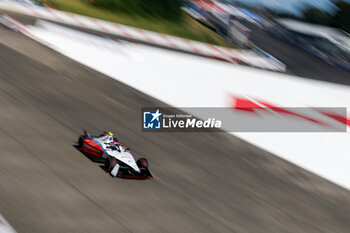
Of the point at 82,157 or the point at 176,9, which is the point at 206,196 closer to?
the point at 82,157

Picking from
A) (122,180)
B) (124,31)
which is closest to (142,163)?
(122,180)

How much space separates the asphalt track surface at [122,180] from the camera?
6.55m

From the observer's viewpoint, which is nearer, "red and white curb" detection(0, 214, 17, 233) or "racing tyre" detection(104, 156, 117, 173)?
"red and white curb" detection(0, 214, 17, 233)

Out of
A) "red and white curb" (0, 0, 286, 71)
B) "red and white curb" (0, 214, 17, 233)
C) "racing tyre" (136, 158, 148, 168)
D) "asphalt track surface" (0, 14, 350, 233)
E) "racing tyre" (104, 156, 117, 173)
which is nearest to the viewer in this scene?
"red and white curb" (0, 214, 17, 233)

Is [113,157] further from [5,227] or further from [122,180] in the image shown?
[5,227]

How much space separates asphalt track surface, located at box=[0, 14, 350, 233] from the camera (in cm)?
655

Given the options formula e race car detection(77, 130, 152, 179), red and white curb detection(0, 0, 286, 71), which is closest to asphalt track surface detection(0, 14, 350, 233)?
formula e race car detection(77, 130, 152, 179)

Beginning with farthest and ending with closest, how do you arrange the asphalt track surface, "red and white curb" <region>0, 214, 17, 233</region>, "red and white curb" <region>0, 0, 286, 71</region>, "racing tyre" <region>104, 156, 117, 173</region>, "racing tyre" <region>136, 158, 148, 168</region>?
1. "red and white curb" <region>0, 0, 286, 71</region>
2. "racing tyre" <region>136, 158, 148, 168</region>
3. "racing tyre" <region>104, 156, 117, 173</region>
4. the asphalt track surface
5. "red and white curb" <region>0, 214, 17, 233</region>

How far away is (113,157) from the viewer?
7.76 meters

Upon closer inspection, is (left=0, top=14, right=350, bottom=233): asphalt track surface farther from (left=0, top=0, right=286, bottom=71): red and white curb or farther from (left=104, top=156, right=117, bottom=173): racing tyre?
(left=0, top=0, right=286, bottom=71): red and white curb

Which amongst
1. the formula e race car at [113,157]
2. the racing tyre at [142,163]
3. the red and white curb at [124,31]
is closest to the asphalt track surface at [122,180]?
the formula e race car at [113,157]

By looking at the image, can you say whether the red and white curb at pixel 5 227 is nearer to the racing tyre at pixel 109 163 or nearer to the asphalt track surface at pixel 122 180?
the asphalt track surface at pixel 122 180

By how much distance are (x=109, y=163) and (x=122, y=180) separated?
327mm

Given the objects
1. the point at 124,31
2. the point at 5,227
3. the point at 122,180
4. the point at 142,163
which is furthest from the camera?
the point at 124,31
